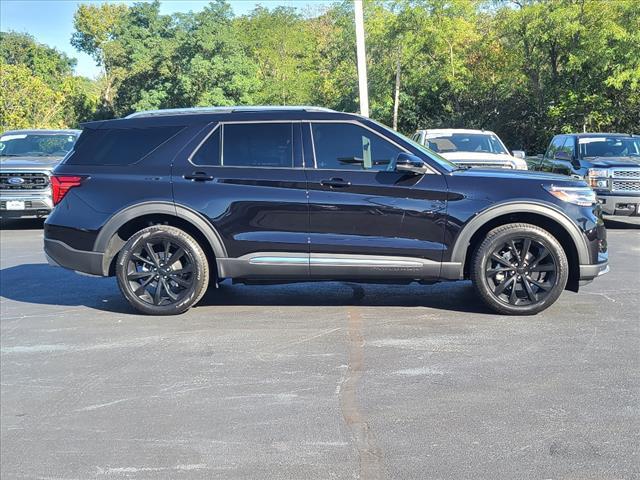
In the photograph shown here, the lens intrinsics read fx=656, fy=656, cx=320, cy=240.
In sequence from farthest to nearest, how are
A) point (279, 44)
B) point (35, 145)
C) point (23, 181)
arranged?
point (279, 44), point (35, 145), point (23, 181)

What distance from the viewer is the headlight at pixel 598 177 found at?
11750 millimetres

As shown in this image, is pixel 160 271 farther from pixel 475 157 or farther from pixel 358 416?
pixel 475 157

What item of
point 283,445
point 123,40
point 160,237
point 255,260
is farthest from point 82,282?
point 123,40

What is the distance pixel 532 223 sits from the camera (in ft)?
20.1

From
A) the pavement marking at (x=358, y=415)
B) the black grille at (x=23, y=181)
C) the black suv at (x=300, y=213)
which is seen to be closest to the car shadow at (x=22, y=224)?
the black grille at (x=23, y=181)

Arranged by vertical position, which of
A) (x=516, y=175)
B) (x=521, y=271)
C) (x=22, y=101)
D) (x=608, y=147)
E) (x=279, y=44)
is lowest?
(x=521, y=271)

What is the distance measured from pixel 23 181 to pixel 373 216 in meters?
8.98

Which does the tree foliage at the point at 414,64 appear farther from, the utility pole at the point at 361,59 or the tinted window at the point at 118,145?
the tinted window at the point at 118,145

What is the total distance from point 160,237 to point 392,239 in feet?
7.12

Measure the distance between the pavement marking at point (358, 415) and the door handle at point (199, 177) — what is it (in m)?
1.91

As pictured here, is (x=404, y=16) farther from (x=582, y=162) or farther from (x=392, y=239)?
(x=392, y=239)

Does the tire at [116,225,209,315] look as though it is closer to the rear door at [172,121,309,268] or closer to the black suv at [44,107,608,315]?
the black suv at [44,107,608,315]

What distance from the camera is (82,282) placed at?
7.95 m

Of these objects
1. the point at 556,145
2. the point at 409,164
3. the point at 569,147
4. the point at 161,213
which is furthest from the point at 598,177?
the point at 161,213
